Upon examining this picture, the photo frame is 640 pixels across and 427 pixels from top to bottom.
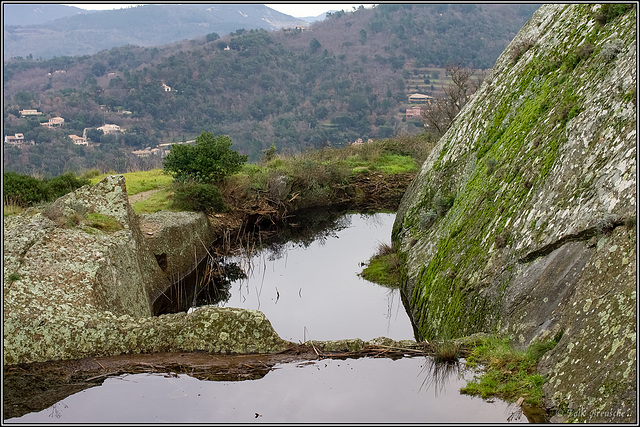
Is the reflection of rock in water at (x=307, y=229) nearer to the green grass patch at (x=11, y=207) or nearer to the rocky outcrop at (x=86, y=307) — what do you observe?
the rocky outcrop at (x=86, y=307)

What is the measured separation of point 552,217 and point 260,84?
79146 mm

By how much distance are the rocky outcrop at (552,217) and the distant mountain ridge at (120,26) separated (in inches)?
4620

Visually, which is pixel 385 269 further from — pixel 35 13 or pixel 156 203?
pixel 35 13

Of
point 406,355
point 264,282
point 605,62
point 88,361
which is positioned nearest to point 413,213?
point 264,282

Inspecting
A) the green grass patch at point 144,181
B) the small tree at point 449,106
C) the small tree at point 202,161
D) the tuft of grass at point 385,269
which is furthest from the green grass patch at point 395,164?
the tuft of grass at point 385,269

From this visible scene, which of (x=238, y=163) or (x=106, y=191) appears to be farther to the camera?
(x=238, y=163)

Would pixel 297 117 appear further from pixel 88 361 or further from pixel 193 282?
pixel 88 361

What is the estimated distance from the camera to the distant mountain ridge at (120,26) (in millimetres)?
125812

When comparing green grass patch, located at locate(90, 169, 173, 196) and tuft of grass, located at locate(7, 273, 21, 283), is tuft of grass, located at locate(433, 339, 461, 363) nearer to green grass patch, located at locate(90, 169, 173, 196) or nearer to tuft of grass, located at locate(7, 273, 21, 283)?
tuft of grass, located at locate(7, 273, 21, 283)

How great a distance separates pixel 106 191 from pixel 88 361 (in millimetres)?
7254

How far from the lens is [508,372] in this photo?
6.85 meters

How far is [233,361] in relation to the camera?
7.91 m

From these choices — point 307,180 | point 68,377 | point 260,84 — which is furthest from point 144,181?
point 260,84

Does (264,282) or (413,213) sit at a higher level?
(413,213)
